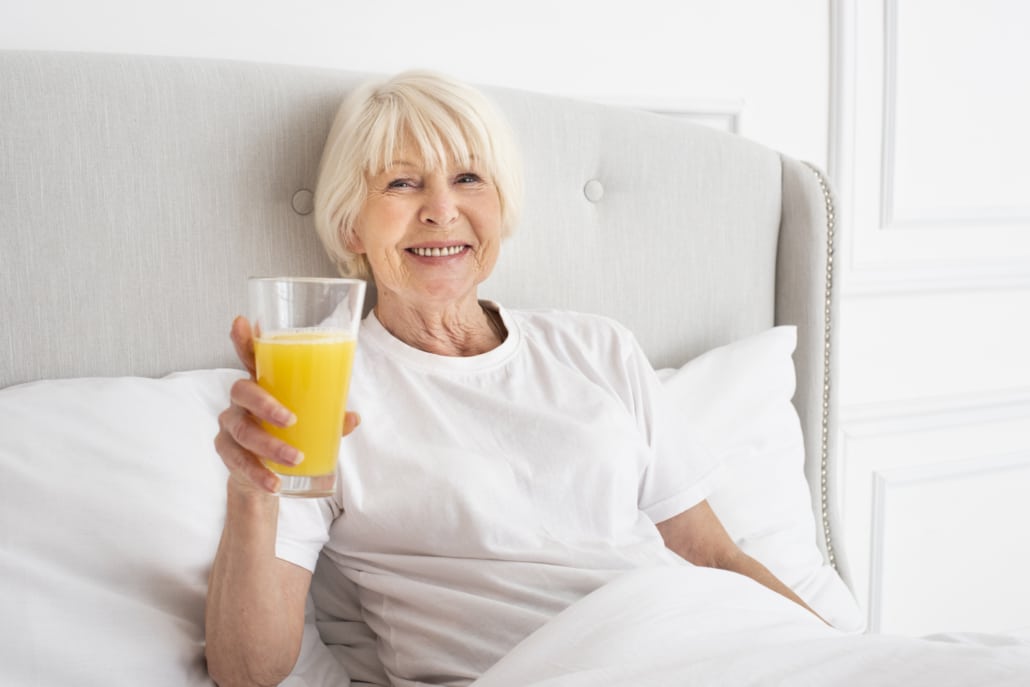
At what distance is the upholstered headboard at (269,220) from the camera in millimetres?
1262

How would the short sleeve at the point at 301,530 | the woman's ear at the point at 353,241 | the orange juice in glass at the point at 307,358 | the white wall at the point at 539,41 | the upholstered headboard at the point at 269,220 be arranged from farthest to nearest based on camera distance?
the white wall at the point at 539,41
the woman's ear at the point at 353,241
the upholstered headboard at the point at 269,220
the short sleeve at the point at 301,530
the orange juice in glass at the point at 307,358

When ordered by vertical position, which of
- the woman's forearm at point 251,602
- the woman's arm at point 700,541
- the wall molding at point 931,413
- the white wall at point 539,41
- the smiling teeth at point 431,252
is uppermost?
the white wall at point 539,41

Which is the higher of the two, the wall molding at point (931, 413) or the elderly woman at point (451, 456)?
the elderly woman at point (451, 456)

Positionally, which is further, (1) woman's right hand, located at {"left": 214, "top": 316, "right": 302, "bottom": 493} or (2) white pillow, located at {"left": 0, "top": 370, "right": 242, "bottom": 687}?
(2) white pillow, located at {"left": 0, "top": 370, "right": 242, "bottom": 687}

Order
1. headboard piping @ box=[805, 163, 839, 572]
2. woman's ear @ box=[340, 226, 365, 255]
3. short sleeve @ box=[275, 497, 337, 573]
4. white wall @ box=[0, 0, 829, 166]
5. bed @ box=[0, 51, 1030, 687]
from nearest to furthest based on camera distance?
bed @ box=[0, 51, 1030, 687]
short sleeve @ box=[275, 497, 337, 573]
woman's ear @ box=[340, 226, 365, 255]
white wall @ box=[0, 0, 829, 166]
headboard piping @ box=[805, 163, 839, 572]

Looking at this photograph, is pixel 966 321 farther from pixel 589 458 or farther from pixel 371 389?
pixel 371 389

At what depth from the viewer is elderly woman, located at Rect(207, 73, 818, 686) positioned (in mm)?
1188

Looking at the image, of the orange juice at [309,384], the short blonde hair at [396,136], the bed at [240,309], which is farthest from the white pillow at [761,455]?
the orange juice at [309,384]

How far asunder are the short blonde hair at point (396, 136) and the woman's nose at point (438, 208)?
4cm

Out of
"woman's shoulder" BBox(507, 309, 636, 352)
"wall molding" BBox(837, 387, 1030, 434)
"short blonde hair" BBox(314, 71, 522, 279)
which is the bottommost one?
"wall molding" BBox(837, 387, 1030, 434)

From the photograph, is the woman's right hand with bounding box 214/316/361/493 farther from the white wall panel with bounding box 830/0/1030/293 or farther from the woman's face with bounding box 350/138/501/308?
the white wall panel with bounding box 830/0/1030/293

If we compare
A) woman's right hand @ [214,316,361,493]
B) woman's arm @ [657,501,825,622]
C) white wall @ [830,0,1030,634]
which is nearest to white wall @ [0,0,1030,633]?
white wall @ [830,0,1030,634]

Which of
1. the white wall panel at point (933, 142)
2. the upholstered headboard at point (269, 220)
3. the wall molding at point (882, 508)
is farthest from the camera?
the wall molding at point (882, 508)

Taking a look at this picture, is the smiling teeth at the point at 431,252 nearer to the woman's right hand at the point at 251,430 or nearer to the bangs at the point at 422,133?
the bangs at the point at 422,133
